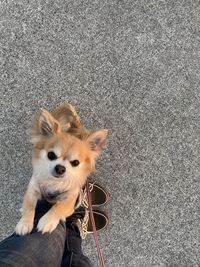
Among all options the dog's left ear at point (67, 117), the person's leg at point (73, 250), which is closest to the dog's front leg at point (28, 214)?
the person's leg at point (73, 250)

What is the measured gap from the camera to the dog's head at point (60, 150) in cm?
166

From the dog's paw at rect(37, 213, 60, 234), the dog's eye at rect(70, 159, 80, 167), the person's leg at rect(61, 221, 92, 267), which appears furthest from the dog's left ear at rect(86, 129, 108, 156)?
the person's leg at rect(61, 221, 92, 267)

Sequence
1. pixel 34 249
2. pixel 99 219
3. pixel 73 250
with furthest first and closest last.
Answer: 1. pixel 99 219
2. pixel 73 250
3. pixel 34 249

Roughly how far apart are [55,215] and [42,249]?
180 millimetres

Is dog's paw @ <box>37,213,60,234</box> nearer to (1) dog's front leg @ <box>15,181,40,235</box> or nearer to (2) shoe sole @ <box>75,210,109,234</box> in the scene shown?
(1) dog's front leg @ <box>15,181,40,235</box>

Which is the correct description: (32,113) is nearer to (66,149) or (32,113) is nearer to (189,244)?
(66,149)

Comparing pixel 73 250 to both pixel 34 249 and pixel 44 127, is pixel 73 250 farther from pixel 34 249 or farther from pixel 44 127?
pixel 44 127

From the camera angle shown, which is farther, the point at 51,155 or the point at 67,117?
the point at 67,117

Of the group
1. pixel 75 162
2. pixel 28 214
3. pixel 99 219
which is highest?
pixel 75 162

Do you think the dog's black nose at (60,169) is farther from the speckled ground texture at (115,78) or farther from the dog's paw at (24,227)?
the speckled ground texture at (115,78)

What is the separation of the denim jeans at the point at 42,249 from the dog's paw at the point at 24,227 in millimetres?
23

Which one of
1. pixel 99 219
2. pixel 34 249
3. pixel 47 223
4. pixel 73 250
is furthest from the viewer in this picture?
pixel 99 219

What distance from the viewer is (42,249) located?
5.41ft

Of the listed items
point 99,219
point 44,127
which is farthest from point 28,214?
point 99,219
